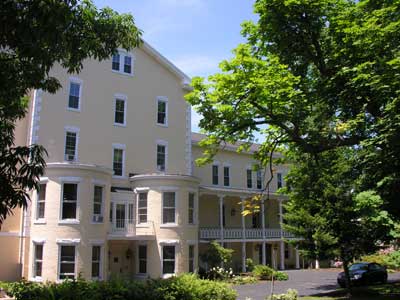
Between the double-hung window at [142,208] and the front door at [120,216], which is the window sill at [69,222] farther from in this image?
the double-hung window at [142,208]

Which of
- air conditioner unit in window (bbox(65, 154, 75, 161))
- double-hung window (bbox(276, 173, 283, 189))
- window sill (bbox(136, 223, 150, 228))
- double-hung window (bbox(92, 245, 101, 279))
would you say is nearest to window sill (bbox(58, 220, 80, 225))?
double-hung window (bbox(92, 245, 101, 279))

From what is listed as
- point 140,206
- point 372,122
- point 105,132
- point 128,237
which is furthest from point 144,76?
point 372,122

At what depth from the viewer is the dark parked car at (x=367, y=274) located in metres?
27.4

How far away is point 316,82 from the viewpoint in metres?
16.0

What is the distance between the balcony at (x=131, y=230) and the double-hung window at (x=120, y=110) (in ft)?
22.2

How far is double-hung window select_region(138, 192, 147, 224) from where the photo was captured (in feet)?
95.3

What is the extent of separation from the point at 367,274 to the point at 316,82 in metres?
16.8

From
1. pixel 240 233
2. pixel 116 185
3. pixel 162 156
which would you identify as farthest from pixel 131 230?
pixel 240 233

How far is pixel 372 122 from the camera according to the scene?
47.4ft

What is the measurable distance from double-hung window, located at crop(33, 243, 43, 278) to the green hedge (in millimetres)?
12482

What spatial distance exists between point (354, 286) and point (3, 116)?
80.9ft

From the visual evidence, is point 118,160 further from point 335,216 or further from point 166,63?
point 335,216

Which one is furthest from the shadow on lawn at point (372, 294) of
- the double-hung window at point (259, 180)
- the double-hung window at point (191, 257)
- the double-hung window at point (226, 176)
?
the double-hung window at point (259, 180)

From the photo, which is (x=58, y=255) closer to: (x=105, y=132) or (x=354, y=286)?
(x=105, y=132)
